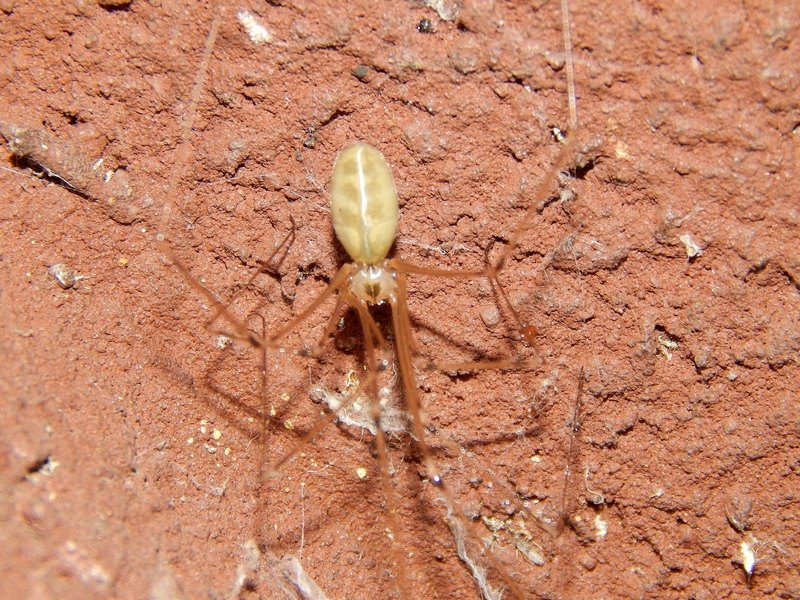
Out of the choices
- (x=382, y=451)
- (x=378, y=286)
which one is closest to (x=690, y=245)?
(x=378, y=286)

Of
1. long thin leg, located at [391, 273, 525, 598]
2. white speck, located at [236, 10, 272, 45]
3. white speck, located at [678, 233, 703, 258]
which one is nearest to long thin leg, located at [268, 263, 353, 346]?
long thin leg, located at [391, 273, 525, 598]

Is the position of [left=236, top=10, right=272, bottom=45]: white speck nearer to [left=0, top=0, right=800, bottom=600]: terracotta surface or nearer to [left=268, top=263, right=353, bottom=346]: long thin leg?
[left=0, top=0, right=800, bottom=600]: terracotta surface

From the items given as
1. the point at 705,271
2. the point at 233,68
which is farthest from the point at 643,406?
the point at 233,68

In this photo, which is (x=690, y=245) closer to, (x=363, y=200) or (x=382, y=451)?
(x=363, y=200)

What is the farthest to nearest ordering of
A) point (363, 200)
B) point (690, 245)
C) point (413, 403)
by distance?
point (413, 403), point (690, 245), point (363, 200)

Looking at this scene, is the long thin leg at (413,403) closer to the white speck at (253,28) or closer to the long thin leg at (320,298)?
the long thin leg at (320,298)

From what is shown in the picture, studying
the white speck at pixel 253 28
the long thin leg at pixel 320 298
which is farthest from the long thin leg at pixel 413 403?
the white speck at pixel 253 28
